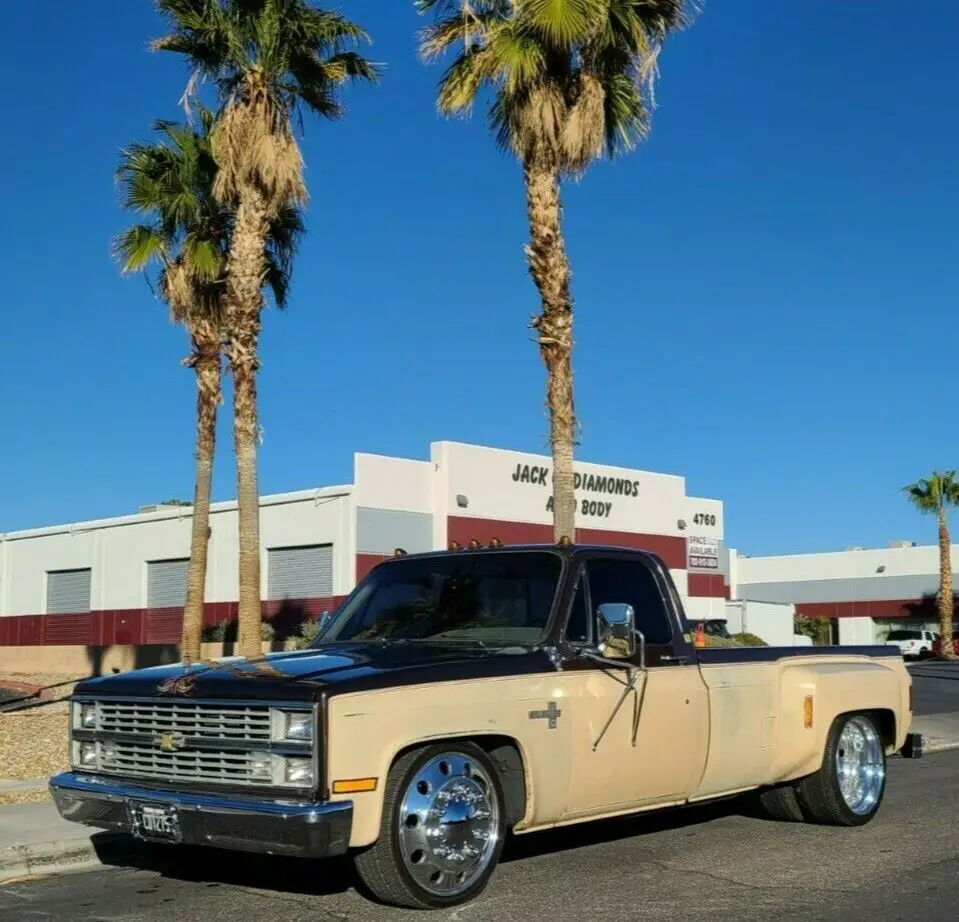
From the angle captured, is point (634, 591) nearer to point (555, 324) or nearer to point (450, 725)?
point (450, 725)

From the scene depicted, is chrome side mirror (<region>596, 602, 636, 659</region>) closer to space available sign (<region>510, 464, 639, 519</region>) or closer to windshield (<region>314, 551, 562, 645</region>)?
windshield (<region>314, 551, 562, 645</region>)

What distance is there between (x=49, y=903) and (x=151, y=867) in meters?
0.92

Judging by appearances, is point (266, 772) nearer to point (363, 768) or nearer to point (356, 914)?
point (363, 768)

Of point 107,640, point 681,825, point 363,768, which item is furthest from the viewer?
point 107,640

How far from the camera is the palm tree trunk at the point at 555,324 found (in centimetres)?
1727

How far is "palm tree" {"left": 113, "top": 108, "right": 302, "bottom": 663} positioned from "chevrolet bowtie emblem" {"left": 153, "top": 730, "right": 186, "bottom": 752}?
15850 millimetres

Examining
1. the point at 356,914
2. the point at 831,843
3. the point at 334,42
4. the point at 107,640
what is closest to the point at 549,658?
the point at 356,914

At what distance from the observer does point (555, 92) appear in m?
17.9

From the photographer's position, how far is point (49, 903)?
7.15 m

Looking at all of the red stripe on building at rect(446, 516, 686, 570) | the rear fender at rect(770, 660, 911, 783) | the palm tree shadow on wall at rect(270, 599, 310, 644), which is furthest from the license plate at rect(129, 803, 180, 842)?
the palm tree shadow on wall at rect(270, 599, 310, 644)

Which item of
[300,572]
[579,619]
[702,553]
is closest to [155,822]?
[579,619]

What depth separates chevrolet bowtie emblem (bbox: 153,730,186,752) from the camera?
21.4 ft

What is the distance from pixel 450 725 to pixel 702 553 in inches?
1635

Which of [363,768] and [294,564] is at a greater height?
[294,564]
